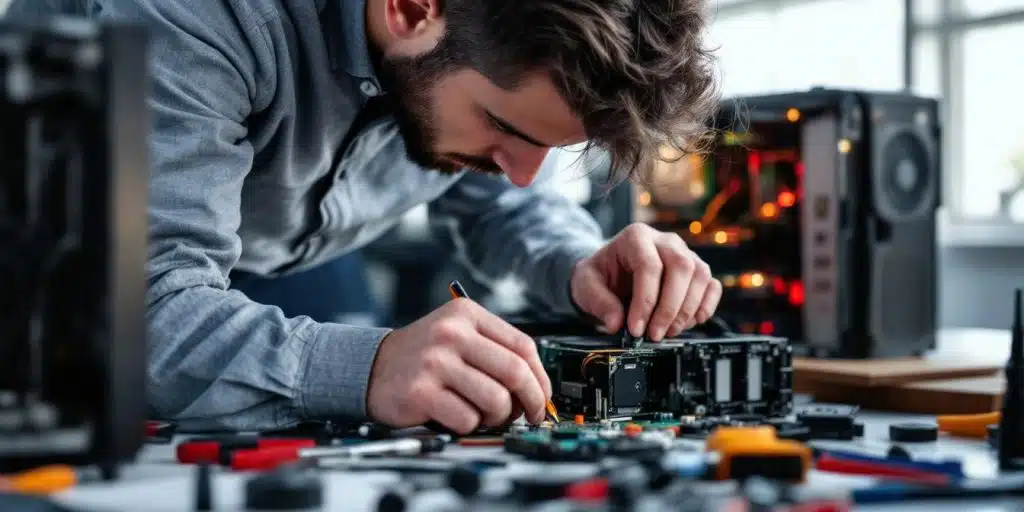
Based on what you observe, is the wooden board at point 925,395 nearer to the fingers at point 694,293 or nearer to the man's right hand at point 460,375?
the fingers at point 694,293

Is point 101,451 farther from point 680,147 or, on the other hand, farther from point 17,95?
point 680,147

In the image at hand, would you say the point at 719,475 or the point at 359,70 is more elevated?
the point at 359,70

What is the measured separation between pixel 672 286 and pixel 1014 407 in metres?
0.45

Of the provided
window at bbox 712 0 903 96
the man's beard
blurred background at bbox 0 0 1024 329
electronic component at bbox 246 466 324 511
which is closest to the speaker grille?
the man's beard

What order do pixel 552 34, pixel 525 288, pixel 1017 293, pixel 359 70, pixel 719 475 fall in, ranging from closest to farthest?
pixel 719 475 → pixel 1017 293 → pixel 552 34 → pixel 359 70 → pixel 525 288

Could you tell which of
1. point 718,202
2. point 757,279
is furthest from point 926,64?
point 757,279

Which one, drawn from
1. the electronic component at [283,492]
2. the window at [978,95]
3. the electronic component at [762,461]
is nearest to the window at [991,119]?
the window at [978,95]

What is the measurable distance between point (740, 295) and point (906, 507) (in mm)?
1232

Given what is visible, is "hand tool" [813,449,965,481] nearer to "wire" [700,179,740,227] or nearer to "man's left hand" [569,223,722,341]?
"man's left hand" [569,223,722,341]

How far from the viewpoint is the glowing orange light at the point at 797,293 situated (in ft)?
5.90

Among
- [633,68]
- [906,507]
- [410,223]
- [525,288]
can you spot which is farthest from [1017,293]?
[410,223]

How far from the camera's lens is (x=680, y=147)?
4.51ft

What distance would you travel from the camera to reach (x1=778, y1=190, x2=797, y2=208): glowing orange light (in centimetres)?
187

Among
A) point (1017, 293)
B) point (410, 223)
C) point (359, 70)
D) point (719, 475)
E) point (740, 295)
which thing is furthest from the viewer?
point (410, 223)
